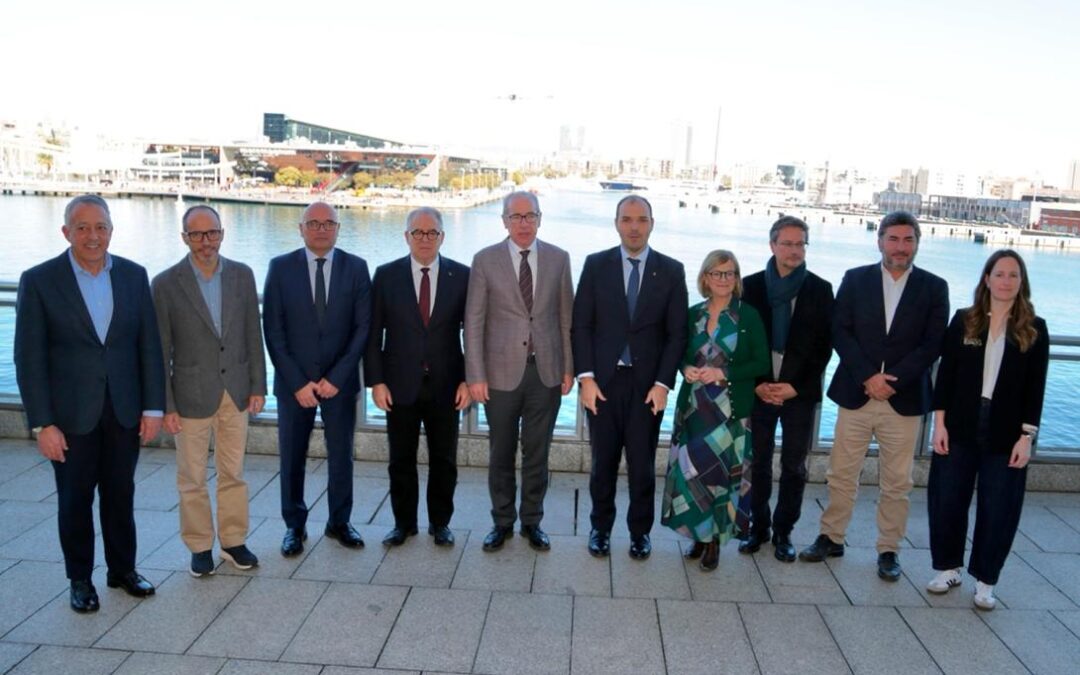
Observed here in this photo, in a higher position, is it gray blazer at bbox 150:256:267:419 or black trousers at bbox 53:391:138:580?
gray blazer at bbox 150:256:267:419

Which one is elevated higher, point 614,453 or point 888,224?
point 888,224

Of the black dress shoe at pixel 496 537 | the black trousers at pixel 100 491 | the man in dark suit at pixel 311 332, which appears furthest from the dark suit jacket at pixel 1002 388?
the black trousers at pixel 100 491

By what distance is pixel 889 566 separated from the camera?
11.9 ft

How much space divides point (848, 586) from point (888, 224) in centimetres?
166

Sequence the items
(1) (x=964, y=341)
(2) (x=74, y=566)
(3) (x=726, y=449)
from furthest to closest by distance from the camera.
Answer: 1. (3) (x=726, y=449)
2. (1) (x=964, y=341)
3. (2) (x=74, y=566)

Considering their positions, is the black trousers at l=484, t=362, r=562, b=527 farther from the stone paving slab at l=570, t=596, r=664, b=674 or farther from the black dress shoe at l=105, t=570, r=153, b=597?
the black dress shoe at l=105, t=570, r=153, b=597

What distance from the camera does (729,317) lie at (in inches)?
139

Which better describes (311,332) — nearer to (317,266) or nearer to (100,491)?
(317,266)

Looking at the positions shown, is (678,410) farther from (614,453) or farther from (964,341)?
(964,341)

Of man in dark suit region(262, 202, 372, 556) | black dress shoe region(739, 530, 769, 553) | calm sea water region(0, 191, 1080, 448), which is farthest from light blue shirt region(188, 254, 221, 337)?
calm sea water region(0, 191, 1080, 448)

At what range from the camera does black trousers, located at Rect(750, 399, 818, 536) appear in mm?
3711

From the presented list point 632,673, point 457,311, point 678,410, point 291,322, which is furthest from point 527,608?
point 291,322

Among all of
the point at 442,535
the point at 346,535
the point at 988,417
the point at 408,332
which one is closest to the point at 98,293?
the point at 408,332

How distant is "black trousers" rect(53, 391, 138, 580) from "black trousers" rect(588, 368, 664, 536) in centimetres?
207
